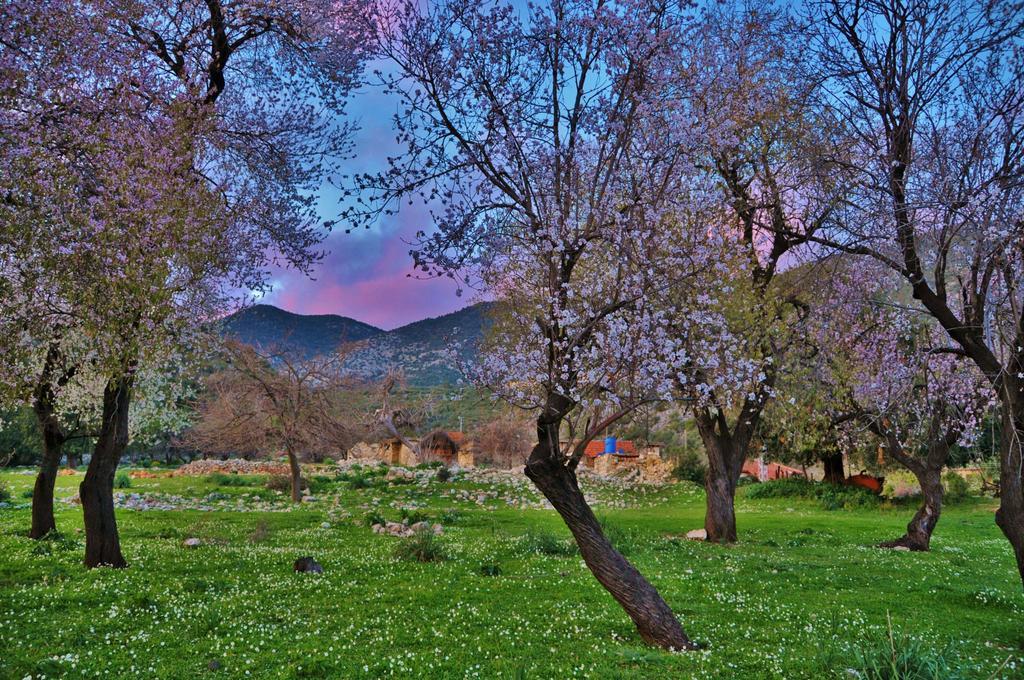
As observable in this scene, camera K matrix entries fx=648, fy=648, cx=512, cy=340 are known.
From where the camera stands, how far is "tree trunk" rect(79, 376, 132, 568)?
14.4 meters

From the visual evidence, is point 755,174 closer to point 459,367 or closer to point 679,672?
point 459,367

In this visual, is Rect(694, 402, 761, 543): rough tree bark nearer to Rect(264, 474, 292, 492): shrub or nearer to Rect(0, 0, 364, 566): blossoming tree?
Rect(0, 0, 364, 566): blossoming tree

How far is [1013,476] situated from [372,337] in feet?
103

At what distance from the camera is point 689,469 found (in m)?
48.2

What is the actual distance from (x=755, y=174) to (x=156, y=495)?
1192 inches

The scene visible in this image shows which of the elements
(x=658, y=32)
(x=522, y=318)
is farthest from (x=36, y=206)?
(x=658, y=32)

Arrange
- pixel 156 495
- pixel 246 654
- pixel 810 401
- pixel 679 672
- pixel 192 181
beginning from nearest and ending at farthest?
pixel 679 672, pixel 246 654, pixel 192 181, pixel 810 401, pixel 156 495

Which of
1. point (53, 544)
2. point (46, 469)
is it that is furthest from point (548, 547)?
point (46, 469)

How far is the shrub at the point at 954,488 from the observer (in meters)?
41.0

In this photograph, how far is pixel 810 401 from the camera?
27.0 metres

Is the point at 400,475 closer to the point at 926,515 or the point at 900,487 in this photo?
the point at 926,515

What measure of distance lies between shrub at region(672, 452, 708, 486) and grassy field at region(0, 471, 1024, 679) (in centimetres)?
2401

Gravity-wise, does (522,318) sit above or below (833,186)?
below

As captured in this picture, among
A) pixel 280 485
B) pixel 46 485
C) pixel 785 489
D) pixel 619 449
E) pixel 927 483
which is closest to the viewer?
pixel 46 485
